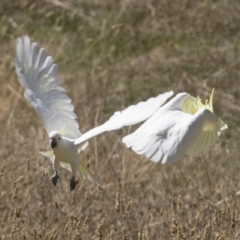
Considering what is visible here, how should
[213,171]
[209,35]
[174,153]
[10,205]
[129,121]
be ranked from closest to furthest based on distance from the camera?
[174,153] < [129,121] < [10,205] < [213,171] < [209,35]

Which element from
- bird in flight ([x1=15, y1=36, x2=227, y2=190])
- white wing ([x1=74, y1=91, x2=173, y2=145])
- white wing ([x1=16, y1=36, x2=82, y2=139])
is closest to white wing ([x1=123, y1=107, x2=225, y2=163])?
bird in flight ([x1=15, y1=36, x2=227, y2=190])

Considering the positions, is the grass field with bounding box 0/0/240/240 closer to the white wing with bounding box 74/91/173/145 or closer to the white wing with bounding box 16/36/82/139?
the white wing with bounding box 74/91/173/145

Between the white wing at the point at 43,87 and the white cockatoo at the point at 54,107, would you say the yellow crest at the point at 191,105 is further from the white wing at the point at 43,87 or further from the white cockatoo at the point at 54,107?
the white wing at the point at 43,87

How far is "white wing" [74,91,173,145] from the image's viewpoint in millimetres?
4366

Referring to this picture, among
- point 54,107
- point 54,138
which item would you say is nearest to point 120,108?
point 54,107

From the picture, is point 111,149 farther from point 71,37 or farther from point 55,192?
point 71,37

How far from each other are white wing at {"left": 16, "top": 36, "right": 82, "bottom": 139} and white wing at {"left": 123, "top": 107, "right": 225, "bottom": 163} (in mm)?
740

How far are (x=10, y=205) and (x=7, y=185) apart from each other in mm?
227

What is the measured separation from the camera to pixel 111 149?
236 inches

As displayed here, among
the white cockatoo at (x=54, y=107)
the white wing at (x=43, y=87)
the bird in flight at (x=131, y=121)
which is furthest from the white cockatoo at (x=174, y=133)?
the white wing at (x=43, y=87)

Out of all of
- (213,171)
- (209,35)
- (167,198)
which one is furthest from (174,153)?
(209,35)

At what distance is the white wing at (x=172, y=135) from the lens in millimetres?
4074

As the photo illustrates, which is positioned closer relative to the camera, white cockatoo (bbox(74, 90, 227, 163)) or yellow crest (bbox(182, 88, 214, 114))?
white cockatoo (bbox(74, 90, 227, 163))

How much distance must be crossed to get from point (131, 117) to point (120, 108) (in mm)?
2420
